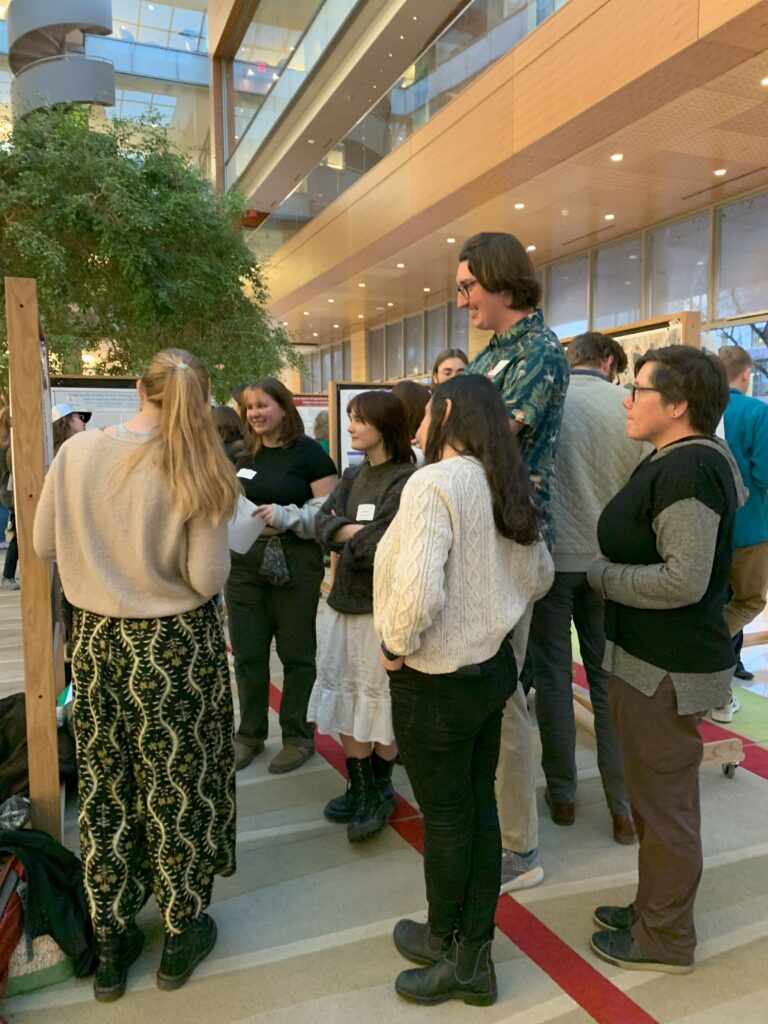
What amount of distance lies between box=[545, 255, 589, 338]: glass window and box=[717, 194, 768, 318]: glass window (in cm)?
227

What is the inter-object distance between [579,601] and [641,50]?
4969mm

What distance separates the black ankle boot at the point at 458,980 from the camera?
1637 millimetres

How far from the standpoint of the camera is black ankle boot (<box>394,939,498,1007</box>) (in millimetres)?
1637

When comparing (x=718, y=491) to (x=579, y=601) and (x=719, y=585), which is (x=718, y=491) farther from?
(x=579, y=601)

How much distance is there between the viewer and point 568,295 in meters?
10.7

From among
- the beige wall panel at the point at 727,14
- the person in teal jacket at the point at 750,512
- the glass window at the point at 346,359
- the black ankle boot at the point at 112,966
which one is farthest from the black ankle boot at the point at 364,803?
the glass window at the point at 346,359

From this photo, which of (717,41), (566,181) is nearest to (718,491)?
(717,41)

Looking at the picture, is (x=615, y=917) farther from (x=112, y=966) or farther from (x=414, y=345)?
(x=414, y=345)

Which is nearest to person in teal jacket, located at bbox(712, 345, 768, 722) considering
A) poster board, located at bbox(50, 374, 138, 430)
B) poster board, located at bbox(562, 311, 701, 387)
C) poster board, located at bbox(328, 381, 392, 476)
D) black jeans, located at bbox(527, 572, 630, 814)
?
poster board, located at bbox(562, 311, 701, 387)

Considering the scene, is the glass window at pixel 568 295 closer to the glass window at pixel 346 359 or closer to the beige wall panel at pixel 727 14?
the beige wall panel at pixel 727 14

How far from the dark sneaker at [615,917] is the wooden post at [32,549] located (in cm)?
158

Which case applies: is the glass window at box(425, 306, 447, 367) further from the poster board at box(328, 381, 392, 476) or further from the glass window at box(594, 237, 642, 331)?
the poster board at box(328, 381, 392, 476)

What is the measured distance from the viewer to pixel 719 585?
165 centimetres

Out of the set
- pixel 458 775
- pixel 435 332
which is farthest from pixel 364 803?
pixel 435 332
